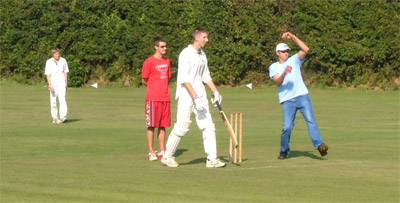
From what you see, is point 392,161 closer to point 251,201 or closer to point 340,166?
point 340,166

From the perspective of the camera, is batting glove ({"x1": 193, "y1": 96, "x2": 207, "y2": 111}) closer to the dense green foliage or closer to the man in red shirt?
the man in red shirt

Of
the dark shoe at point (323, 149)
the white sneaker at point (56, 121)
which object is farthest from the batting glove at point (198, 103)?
the white sneaker at point (56, 121)

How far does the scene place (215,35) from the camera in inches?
1417

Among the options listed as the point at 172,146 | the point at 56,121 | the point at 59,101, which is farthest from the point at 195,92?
the point at 59,101

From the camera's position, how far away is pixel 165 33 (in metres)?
36.6

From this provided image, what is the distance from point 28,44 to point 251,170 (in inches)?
1041

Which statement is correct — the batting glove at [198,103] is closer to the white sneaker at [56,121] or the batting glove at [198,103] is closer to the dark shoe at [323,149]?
the dark shoe at [323,149]

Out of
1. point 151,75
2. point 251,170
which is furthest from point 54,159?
point 251,170

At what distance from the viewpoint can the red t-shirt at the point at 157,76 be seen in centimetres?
1436

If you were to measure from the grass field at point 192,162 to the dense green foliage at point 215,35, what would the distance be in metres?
8.89

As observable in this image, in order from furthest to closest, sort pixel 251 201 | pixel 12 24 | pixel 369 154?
pixel 12 24 < pixel 369 154 < pixel 251 201

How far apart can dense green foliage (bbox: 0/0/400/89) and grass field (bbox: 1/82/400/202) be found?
350 inches

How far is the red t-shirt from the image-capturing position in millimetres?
14359

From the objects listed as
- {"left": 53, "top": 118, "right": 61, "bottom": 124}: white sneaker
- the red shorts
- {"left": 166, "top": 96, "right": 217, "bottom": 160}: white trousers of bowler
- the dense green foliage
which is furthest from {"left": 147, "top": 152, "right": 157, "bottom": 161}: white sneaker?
the dense green foliage
